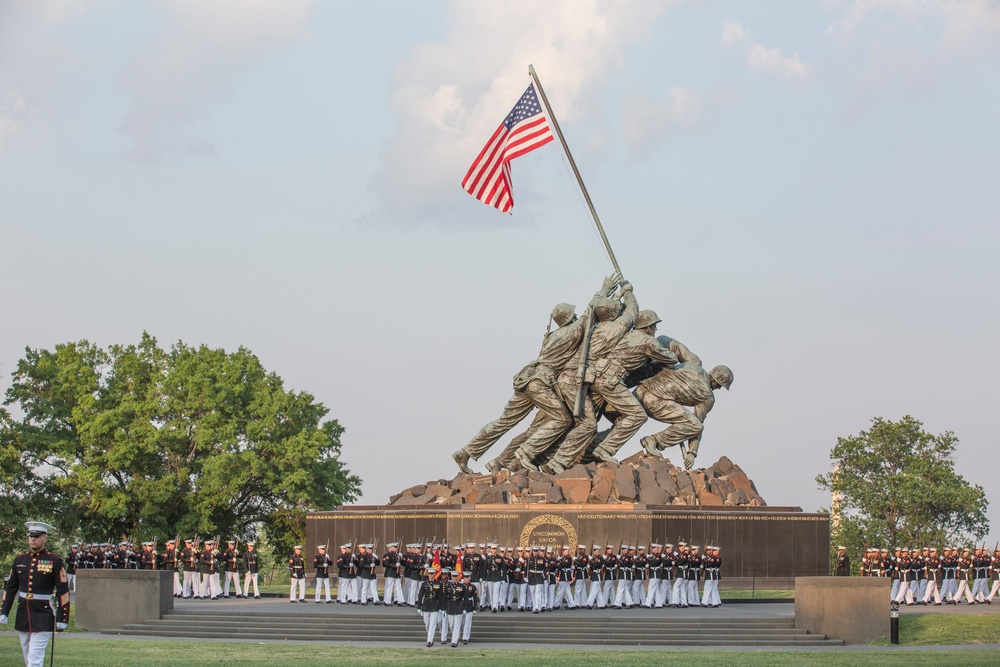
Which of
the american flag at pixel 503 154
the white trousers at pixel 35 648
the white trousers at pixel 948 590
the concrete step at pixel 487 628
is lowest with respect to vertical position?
the concrete step at pixel 487 628

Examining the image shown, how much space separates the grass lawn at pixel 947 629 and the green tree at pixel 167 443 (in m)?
→ 23.6

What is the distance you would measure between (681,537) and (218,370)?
20.7 m

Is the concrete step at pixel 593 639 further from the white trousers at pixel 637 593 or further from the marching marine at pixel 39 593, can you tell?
the marching marine at pixel 39 593

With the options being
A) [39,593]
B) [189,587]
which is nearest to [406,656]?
[39,593]

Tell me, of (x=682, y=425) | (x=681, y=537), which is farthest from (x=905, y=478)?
(x=681, y=537)

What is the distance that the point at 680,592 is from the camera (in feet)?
98.8

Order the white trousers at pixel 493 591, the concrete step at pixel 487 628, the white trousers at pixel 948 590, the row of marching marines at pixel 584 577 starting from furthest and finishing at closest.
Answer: the white trousers at pixel 948 590
the row of marching marines at pixel 584 577
the white trousers at pixel 493 591
the concrete step at pixel 487 628

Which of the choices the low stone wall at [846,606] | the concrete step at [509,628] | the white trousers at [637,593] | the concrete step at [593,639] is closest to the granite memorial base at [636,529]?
the white trousers at [637,593]

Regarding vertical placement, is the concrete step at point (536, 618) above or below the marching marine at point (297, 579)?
below

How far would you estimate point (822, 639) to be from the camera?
25.6 metres

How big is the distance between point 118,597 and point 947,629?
1485 cm

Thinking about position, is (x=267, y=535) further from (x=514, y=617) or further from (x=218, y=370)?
(x=514, y=617)

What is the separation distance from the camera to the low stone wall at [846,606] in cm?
2578

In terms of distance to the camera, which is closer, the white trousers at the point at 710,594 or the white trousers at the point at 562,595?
the white trousers at the point at 562,595
